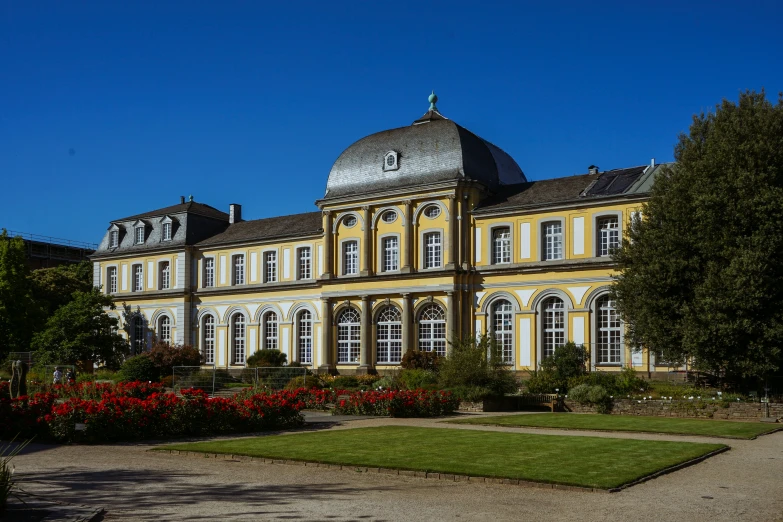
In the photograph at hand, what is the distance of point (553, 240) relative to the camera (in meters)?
40.7

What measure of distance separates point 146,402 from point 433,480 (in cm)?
863

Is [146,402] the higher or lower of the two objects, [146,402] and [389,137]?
the lower

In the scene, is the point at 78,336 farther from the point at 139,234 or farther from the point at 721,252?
the point at 721,252

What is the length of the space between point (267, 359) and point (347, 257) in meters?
7.27

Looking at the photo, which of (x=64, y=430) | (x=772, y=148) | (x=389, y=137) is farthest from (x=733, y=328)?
(x=389, y=137)

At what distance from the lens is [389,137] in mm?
46062

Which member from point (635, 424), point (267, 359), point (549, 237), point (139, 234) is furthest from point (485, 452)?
point (139, 234)

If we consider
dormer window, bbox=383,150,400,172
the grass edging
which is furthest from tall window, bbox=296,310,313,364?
the grass edging

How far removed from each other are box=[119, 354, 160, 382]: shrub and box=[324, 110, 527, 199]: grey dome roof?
13.1 metres

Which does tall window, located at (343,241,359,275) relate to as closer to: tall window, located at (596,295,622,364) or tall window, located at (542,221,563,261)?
tall window, located at (542,221,563,261)

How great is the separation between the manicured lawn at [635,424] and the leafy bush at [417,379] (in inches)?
324

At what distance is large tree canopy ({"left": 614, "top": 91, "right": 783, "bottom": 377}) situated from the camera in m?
27.5

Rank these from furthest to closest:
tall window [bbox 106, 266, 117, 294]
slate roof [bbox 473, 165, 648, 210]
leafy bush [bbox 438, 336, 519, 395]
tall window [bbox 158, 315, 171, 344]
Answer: tall window [bbox 106, 266, 117, 294], tall window [bbox 158, 315, 171, 344], slate roof [bbox 473, 165, 648, 210], leafy bush [bbox 438, 336, 519, 395]

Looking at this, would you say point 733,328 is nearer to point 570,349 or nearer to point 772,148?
point 772,148
